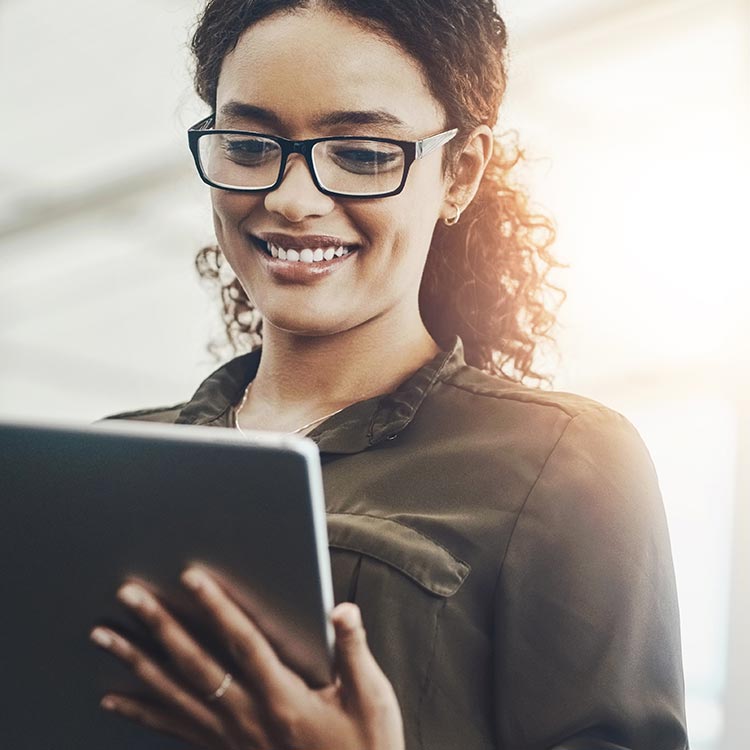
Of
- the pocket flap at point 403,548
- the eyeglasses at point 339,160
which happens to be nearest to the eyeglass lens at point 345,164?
the eyeglasses at point 339,160

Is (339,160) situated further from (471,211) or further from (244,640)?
(244,640)

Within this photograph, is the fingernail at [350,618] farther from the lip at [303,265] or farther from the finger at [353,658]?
the lip at [303,265]

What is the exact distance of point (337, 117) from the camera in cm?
113

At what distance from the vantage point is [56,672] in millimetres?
954

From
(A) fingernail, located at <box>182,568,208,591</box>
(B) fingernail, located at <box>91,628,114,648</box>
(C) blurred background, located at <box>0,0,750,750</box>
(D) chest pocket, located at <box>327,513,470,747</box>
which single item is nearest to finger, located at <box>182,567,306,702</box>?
(A) fingernail, located at <box>182,568,208,591</box>

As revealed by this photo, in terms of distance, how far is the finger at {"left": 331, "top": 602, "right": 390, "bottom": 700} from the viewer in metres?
0.80

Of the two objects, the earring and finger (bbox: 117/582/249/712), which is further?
the earring

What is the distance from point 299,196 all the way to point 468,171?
0.22 meters

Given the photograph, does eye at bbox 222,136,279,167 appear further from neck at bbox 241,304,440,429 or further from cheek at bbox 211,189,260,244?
neck at bbox 241,304,440,429

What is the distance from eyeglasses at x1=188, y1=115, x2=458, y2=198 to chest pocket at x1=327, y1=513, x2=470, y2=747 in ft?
1.18

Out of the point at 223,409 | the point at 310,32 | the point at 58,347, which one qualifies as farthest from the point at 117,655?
the point at 58,347

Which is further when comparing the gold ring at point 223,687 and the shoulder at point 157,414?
the shoulder at point 157,414

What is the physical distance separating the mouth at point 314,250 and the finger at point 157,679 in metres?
0.46

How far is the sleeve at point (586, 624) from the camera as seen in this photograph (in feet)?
3.28
